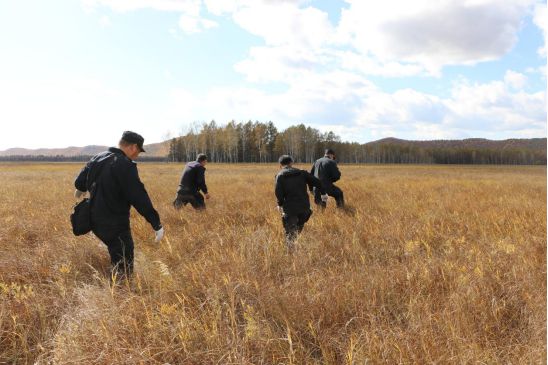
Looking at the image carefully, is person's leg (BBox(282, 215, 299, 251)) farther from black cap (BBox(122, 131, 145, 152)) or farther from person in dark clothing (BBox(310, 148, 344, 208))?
person in dark clothing (BBox(310, 148, 344, 208))

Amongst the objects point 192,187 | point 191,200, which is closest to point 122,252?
point 191,200

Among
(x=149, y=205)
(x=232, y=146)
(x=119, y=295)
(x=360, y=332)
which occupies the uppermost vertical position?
(x=232, y=146)

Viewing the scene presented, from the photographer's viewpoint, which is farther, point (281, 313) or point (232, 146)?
point (232, 146)

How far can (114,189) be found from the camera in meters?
3.88

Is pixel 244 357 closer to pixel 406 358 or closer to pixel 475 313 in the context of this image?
pixel 406 358

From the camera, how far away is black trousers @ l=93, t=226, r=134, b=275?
12.8 ft

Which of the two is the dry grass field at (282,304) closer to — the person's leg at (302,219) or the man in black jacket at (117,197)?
the man in black jacket at (117,197)

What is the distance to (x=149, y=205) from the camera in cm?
396

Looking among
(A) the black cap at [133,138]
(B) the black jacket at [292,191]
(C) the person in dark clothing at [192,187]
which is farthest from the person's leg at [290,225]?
(C) the person in dark clothing at [192,187]

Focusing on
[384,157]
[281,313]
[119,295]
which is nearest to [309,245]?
[281,313]

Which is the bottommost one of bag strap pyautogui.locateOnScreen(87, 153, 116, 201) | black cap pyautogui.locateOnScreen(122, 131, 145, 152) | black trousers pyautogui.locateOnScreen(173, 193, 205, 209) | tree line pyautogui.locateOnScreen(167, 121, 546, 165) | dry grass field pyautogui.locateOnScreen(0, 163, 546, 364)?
dry grass field pyautogui.locateOnScreen(0, 163, 546, 364)

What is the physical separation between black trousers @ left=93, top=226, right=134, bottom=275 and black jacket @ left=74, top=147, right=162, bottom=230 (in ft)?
0.24

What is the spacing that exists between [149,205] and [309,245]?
2.28 metres

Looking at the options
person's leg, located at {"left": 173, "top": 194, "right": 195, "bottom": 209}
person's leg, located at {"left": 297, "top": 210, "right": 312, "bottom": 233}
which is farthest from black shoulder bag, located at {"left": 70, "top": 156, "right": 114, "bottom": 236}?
person's leg, located at {"left": 173, "top": 194, "right": 195, "bottom": 209}
